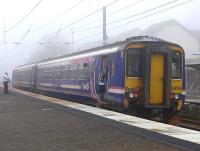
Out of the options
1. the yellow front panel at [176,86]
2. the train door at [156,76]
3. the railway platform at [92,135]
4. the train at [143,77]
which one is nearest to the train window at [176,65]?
the train at [143,77]

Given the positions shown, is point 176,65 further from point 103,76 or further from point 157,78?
point 103,76

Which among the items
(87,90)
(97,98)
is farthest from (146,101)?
(87,90)

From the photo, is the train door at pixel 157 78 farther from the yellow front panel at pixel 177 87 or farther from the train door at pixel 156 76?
the yellow front panel at pixel 177 87

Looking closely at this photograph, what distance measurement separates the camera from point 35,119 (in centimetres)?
1431

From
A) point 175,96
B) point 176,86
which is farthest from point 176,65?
point 175,96

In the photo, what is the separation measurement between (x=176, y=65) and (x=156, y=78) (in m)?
1.15

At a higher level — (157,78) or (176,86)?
(157,78)

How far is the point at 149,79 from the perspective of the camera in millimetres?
15695

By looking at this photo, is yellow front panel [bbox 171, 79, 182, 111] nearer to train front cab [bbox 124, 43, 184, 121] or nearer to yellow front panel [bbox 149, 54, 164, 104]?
train front cab [bbox 124, 43, 184, 121]

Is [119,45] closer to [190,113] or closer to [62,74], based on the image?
[190,113]

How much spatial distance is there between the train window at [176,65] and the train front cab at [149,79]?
219 millimetres

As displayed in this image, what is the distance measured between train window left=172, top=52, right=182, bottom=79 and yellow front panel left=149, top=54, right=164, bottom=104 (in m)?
0.63

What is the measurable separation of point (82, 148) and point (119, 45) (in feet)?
26.6

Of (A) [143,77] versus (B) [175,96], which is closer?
(A) [143,77]
